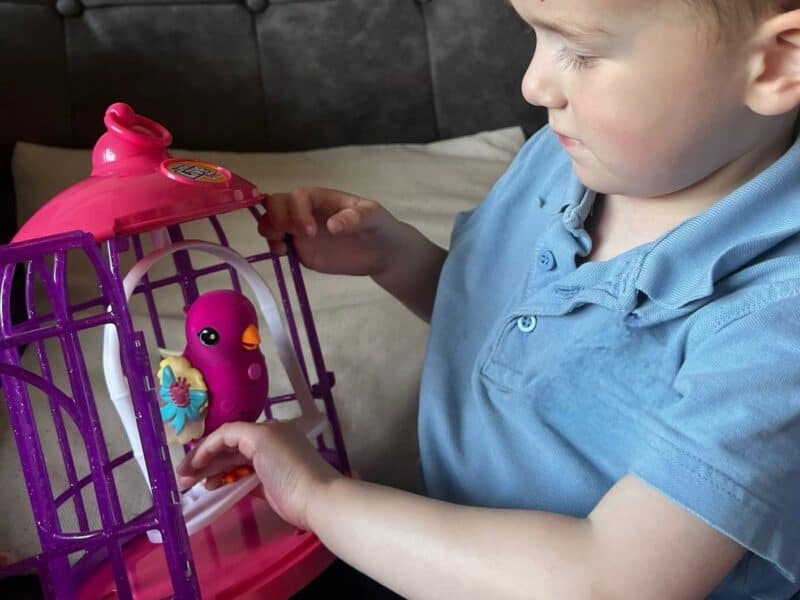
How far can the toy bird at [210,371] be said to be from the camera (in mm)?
607

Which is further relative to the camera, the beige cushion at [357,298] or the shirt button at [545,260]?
the beige cushion at [357,298]

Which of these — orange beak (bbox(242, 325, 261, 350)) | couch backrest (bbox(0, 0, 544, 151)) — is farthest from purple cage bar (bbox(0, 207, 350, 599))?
couch backrest (bbox(0, 0, 544, 151))

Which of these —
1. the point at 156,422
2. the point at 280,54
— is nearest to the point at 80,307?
the point at 156,422

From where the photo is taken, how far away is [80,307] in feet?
2.07

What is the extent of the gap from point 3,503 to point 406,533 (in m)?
0.38

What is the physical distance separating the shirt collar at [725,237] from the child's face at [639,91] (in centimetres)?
3

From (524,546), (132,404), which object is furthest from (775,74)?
(132,404)

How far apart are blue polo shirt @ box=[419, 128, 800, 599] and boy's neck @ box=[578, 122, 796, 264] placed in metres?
0.01

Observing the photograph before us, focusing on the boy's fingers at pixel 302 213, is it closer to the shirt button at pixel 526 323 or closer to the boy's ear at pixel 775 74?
the shirt button at pixel 526 323

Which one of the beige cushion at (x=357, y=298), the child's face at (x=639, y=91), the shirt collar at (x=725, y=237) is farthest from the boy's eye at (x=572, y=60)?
the beige cushion at (x=357, y=298)

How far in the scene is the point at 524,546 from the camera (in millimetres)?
507

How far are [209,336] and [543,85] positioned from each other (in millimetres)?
270

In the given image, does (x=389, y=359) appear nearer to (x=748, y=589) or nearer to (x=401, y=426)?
(x=401, y=426)

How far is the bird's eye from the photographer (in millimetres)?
611
